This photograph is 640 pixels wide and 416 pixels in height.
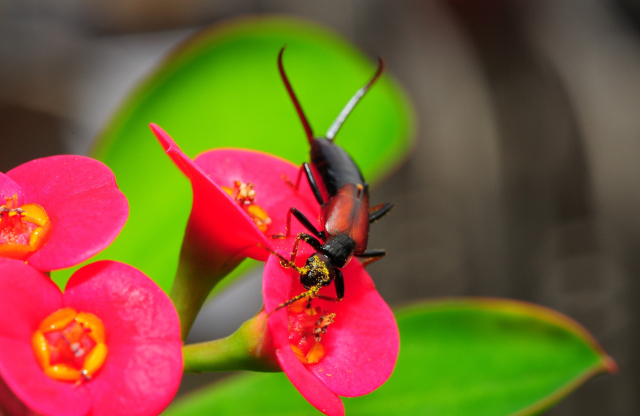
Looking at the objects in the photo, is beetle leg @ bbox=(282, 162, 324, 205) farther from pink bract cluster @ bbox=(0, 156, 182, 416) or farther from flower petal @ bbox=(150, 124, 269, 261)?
pink bract cluster @ bbox=(0, 156, 182, 416)

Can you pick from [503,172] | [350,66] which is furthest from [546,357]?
[503,172]

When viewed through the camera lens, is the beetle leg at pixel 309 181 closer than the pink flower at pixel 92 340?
No

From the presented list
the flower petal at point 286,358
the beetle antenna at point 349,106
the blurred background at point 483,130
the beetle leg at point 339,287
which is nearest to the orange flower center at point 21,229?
the flower petal at point 286,358

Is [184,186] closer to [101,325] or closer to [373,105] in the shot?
[373,105]

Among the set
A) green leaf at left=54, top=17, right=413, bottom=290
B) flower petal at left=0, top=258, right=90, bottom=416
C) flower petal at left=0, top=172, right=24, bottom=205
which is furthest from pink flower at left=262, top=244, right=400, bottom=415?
green leaf at left=54, top=17, right=413, bottom=290

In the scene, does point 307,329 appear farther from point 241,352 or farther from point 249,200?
point 249,200

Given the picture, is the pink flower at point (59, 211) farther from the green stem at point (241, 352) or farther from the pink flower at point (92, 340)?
the green stem at point (241, 352)

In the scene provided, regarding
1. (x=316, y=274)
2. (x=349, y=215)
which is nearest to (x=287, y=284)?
(x=316, y=274)
